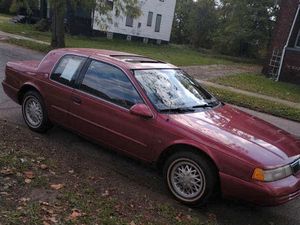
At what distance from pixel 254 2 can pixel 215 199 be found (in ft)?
103

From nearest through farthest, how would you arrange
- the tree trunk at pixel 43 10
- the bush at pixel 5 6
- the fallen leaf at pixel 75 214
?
the fallen leaf at pixel 75 214, the tree trunk at pixel 43 10, the bush at pixel 5 6

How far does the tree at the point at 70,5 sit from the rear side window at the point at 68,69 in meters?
13.1

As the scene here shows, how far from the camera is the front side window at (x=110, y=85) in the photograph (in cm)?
557

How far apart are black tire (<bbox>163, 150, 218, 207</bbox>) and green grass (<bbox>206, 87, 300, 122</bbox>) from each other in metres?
7.00

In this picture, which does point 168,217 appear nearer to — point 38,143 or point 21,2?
point 38,143

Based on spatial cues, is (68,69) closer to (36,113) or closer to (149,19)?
(36,113)

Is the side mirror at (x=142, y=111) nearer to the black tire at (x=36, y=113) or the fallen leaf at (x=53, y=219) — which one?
the fallen leaf at (x=53, y=219)

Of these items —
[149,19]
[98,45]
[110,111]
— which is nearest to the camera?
[110,111]

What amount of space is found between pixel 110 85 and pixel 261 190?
96.7 inches

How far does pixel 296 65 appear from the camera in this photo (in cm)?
1953

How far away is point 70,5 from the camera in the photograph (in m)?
20.2

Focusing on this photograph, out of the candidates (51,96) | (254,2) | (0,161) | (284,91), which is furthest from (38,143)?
(254,2)

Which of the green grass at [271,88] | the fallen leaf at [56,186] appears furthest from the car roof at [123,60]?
the green grass at [271,88]

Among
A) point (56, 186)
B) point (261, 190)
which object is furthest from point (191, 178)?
point (56, 186)
